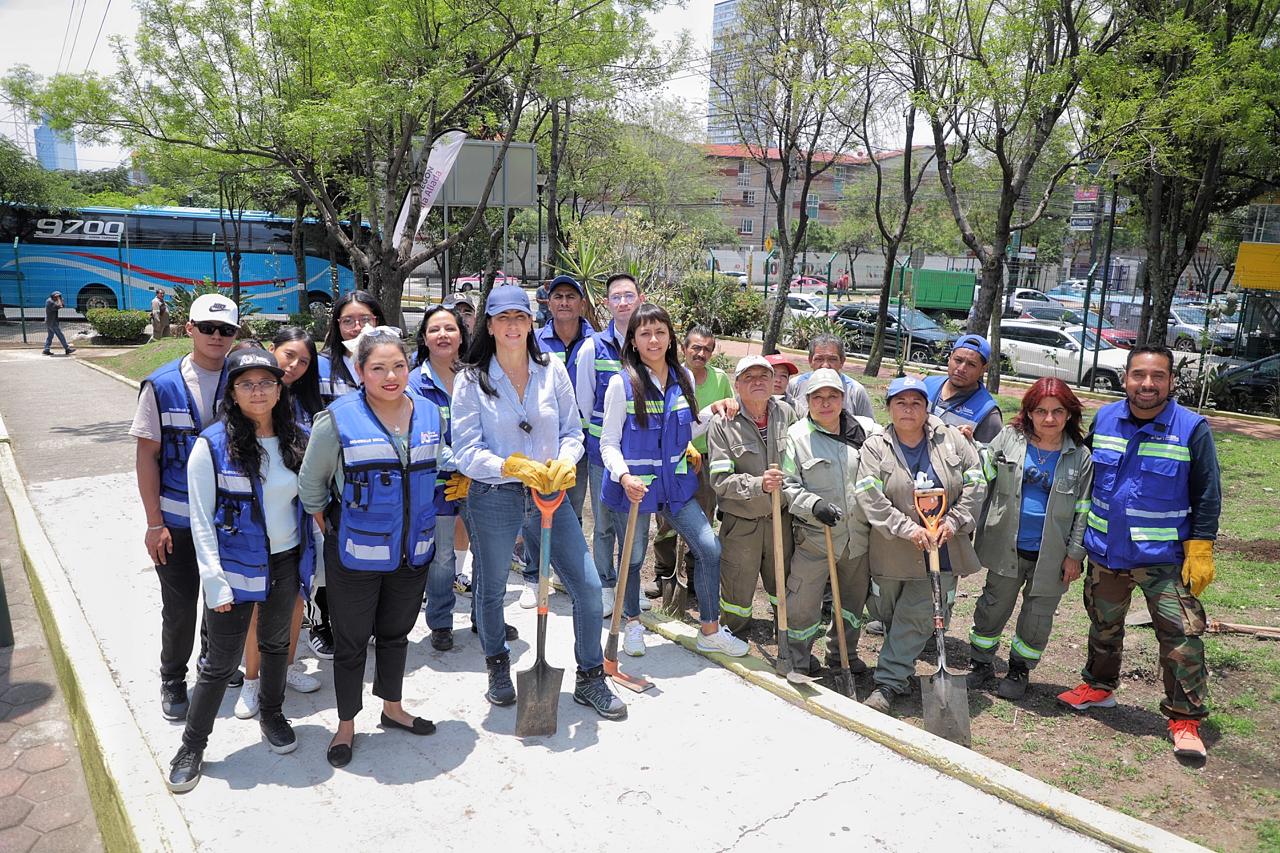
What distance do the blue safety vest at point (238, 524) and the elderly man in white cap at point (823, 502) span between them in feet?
7.70

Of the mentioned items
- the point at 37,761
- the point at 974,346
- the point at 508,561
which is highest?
the point at 974,346

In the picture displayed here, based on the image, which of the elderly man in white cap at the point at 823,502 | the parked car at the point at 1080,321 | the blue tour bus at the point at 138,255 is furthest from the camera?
the blue tour bus at the point at 138,255

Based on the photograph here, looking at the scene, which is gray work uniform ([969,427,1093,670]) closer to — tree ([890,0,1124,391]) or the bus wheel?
tree ([890,0,1124,391])

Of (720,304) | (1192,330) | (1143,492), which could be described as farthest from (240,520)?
(1192,330)

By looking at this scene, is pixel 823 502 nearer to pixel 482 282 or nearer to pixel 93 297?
pixel 482 282

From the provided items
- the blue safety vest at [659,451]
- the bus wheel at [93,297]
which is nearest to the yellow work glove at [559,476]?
the blue safety vest at [659,451]

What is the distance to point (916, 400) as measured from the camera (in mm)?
4121

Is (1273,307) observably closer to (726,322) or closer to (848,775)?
(726,322)

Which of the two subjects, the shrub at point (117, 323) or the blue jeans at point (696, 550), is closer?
the blue jeans at point (696, 550)

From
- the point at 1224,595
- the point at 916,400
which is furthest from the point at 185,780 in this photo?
the point at 1224,595

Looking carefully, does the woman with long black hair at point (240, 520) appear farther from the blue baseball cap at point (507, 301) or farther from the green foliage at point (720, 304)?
the green foliage at point (720, 304)

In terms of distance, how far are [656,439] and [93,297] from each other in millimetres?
26413

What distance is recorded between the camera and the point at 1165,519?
402 centimetres

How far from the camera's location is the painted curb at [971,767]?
3154 mm
